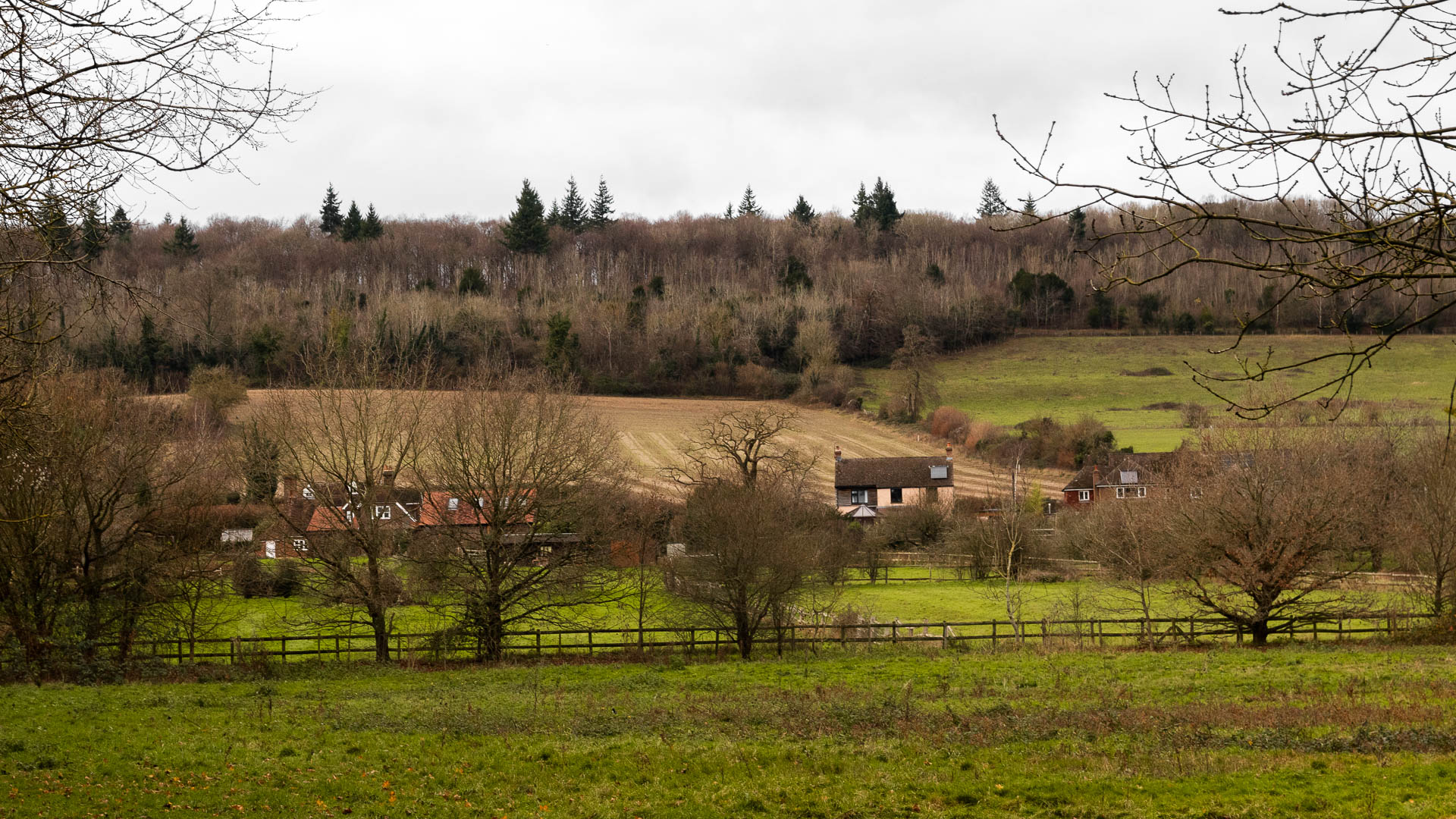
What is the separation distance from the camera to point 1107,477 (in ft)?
181

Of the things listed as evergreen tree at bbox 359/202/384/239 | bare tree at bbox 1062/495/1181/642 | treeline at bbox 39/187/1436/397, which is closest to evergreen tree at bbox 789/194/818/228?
treeline at bbox 39/187/1436/397

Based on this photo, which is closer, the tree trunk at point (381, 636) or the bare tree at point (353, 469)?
the bare tree at point (353, 469)

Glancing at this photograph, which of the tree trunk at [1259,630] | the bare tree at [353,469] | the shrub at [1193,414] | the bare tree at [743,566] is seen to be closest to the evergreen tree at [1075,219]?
the bare tree at [743,566]

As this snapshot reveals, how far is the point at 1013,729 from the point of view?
1152 cm

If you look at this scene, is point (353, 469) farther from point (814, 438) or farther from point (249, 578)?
point (814, 438)

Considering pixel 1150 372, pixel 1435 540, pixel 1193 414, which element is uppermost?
pixel 1150 372

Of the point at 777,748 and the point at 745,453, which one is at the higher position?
the point at 745,453

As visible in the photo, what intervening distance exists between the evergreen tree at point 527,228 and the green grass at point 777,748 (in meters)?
98.3

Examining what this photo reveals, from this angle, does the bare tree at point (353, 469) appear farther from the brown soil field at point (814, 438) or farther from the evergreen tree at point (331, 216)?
the evergreen tree at point (331, 216)

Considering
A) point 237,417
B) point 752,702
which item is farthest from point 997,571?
point 237,417

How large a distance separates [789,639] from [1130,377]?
64.9 m

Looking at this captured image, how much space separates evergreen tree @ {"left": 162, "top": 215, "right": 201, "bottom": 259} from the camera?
3804 inches

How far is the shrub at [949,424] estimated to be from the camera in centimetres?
6594

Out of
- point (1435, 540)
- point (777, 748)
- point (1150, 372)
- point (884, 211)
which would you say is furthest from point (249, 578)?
point (884, 211)
